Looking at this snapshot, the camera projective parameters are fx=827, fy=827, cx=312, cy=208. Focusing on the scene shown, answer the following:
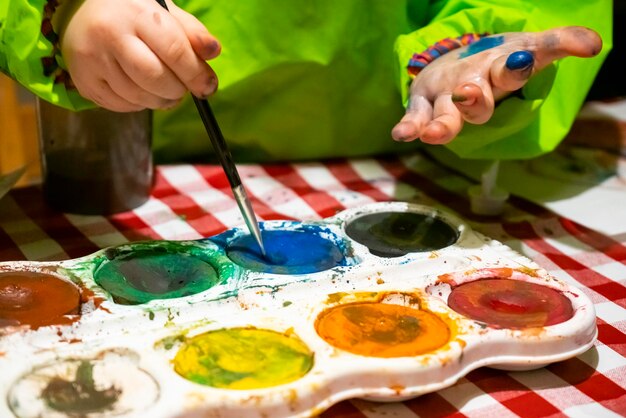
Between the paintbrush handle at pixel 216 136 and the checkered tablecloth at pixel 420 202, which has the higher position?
the paintbrush handle at pixel 216 136

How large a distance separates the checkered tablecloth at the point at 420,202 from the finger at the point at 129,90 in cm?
18

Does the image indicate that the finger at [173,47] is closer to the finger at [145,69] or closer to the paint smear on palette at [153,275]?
the finger at [145,69]

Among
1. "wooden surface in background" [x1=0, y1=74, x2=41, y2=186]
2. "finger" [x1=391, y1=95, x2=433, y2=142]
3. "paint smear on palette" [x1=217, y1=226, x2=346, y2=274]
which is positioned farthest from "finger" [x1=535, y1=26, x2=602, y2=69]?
"wooden surface in background" [x1=0, y1=74, x2=41, y2=186]

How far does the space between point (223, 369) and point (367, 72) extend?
21.5 inches

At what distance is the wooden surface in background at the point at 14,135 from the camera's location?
4.32 feet

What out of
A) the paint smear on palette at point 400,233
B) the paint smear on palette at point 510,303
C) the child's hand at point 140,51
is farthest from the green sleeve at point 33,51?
the paint smear on palette at point 510,303

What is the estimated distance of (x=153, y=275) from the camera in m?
0.67

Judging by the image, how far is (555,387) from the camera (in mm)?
596

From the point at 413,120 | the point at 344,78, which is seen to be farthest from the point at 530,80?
the point at 344,78

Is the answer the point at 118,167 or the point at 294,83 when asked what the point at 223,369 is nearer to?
the point at 118,167

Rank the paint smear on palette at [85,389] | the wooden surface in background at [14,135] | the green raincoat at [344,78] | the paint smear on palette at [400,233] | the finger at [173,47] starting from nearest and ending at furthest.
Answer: the paint smear on palette at [85,389] → the finger at [173,47] → the paint smear on palette at [400,233] → the green raincoat at [344,78] → the wooden surface in background at [14,135]

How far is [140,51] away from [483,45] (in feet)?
1.13

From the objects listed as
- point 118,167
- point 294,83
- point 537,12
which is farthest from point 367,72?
point 118,167

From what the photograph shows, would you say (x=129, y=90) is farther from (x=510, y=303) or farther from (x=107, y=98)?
(x=510, y=303)
